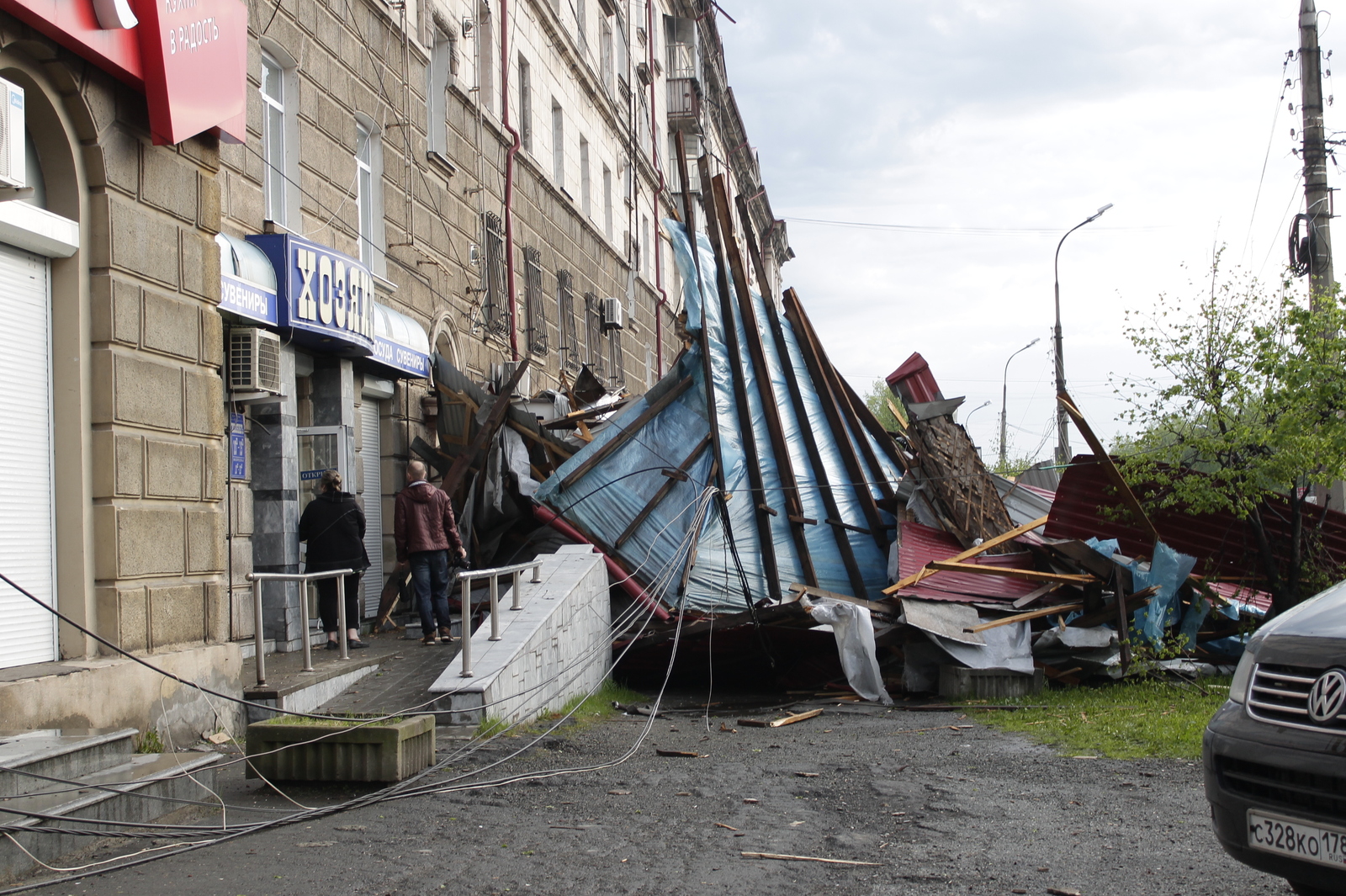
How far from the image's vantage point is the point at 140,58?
7.43 meters

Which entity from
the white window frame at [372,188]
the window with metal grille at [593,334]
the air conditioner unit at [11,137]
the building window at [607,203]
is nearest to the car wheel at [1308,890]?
the air conditioner unit at [11,137]

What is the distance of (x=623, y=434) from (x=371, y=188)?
4.36 m

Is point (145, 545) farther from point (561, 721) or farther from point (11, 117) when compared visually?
point (561, 721)

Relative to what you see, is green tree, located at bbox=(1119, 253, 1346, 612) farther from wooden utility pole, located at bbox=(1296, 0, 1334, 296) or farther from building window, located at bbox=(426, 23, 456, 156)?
building window, located at bbox=(426, 23, 456, 156)

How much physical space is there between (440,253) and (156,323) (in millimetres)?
8531

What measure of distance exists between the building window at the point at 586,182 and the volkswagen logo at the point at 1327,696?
22.2m

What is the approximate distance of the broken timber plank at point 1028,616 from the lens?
1146cm

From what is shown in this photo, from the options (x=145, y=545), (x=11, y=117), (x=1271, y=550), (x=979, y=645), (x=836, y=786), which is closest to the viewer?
(x=11, y=117)

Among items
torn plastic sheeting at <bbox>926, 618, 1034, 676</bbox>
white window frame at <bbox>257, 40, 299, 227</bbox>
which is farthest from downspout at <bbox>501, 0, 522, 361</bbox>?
torn plastic sheeting at <bbox>926, 618, 1034, 676</bbox>

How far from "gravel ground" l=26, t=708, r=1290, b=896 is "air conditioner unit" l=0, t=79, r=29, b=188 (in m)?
3.52

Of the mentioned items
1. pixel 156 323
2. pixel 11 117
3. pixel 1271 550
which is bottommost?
pixel 1271 550

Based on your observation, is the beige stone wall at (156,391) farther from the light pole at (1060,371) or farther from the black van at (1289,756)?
the light pole at (1060,371)

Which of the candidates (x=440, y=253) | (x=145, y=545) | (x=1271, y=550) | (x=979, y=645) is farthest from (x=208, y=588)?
(x=1271, y=550)

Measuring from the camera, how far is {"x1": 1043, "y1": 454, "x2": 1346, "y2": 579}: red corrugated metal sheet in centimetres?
1236
